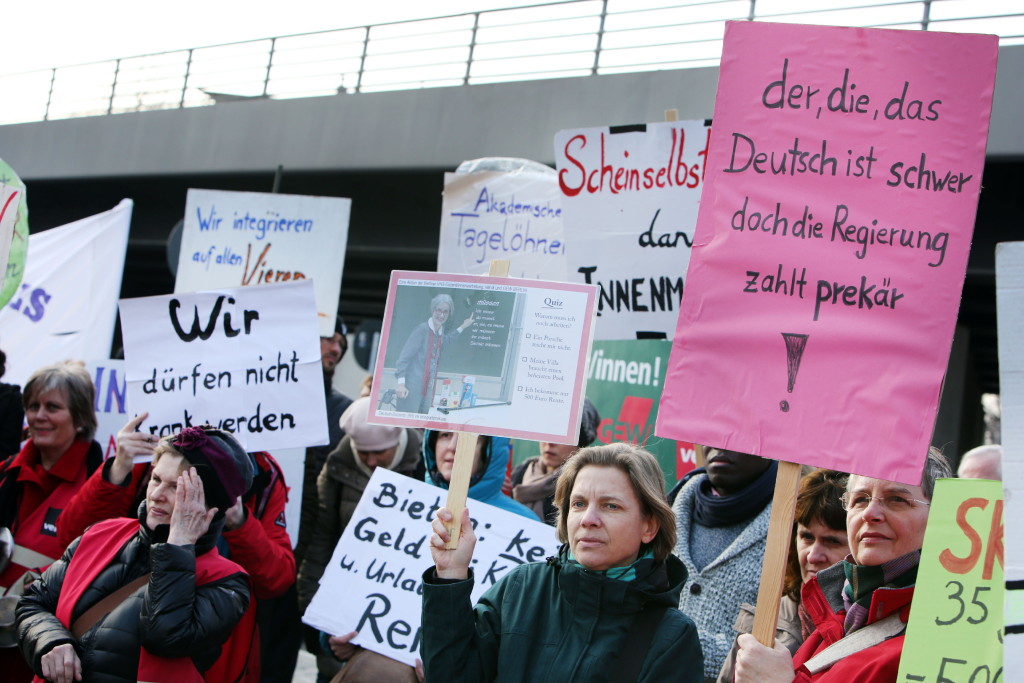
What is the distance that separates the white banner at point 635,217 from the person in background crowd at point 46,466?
88.2 inches

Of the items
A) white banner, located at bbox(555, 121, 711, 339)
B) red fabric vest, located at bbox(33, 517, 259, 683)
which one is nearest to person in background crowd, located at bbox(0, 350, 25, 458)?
red fabric vest, located at bbox(33, 517, 259, 683)

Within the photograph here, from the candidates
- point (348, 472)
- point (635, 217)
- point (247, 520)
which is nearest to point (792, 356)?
point (635, 217)

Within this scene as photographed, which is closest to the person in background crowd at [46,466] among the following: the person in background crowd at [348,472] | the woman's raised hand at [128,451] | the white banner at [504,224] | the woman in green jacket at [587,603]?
the woman's raised hand at [128,451]

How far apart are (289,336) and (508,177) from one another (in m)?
1.61

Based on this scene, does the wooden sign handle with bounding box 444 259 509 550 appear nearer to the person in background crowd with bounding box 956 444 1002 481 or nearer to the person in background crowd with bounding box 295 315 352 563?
the person in background crowd with bounding box 956 444 1002 481

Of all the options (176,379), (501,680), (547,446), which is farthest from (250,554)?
(501,680)

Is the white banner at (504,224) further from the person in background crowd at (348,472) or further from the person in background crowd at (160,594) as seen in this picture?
the person in background crowd at (160,594)

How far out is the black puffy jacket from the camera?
3.10 m

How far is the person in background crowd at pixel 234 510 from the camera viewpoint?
3.80 metres

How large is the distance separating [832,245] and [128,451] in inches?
111

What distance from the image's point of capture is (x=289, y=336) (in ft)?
14.5

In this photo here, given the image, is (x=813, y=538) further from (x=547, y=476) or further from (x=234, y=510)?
(x=234, y=510)

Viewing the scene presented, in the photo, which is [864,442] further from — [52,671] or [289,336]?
[289,336]

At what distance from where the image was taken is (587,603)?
2381 mm
